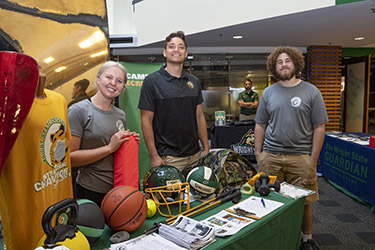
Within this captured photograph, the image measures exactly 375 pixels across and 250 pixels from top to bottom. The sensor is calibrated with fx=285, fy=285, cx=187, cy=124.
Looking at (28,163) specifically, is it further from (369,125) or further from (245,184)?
(369,125)

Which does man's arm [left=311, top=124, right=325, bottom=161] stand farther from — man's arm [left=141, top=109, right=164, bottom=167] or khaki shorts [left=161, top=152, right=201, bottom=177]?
man's arm [left=141, top=109, right=164, bottom=167]

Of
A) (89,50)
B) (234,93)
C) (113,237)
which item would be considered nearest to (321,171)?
(89,50)

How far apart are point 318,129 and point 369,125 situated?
9.21 meters

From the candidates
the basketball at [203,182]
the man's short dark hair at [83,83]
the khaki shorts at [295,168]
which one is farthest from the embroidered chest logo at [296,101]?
the man's short dark hair at [83,83]

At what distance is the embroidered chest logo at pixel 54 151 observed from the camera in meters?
1.12

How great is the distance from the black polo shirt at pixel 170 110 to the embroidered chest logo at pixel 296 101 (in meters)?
0.84

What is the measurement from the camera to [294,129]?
2.37 meters

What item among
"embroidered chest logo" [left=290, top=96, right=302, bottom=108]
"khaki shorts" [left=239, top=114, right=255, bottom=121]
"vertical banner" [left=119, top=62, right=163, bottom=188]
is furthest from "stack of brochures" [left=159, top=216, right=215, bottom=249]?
"khaki shorts" [left=239, top=114, right=255, bottom=121]

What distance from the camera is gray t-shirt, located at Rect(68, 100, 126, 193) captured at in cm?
157

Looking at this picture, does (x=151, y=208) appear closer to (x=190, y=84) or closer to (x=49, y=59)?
(x=190, y=84)

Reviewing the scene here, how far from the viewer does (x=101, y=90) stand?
1.64m

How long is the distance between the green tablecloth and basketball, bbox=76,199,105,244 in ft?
0.20

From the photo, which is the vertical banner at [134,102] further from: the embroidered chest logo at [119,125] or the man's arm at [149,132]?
the embroidered chest logo at [119,125]

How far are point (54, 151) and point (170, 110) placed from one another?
1.14 m
